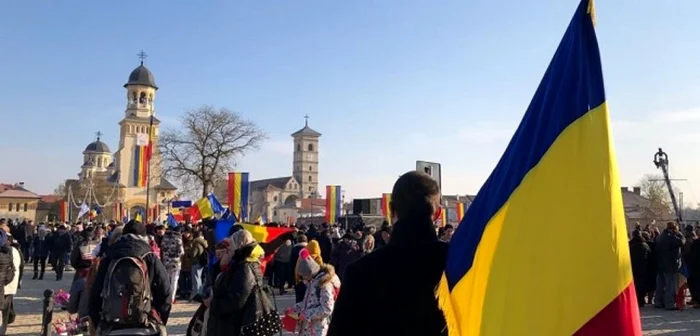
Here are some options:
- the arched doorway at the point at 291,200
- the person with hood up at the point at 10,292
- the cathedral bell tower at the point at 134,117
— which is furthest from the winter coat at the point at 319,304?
the arched doorway at the point at 291,200

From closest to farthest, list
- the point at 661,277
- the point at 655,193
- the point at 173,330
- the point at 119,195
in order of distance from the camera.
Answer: the point at 173,330
the point at 661,277
the point at 655,193
the point at 119,195

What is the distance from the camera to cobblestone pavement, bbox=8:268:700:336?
40.3 ft

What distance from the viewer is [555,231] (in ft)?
8.87

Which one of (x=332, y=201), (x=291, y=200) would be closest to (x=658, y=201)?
(x=332, y=201)

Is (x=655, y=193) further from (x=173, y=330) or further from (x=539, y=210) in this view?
(x=539, y=210)

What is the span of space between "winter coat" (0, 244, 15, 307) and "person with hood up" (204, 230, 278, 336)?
6008 millimetres

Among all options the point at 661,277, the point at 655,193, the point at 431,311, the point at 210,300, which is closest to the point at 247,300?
the point at 210,300

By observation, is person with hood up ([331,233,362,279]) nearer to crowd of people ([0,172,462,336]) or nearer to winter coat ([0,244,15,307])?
crowd of people ([0,172,462,336])

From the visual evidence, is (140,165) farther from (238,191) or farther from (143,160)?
(238,191)

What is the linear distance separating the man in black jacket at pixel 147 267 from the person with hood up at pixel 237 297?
55cm

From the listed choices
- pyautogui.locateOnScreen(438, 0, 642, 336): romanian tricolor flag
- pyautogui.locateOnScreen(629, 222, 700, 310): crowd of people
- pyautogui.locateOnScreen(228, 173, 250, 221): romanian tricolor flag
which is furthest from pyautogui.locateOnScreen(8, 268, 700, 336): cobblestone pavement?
pyautogui.locateOnScreen(438, 0, 642, 336): romanian tricolor flag

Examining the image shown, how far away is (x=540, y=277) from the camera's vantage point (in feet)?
8.79

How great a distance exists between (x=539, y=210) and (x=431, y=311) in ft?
2.23

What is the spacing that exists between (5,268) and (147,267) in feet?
18.2
